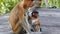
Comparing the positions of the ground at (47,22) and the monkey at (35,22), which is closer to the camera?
the monkey at (35,22)

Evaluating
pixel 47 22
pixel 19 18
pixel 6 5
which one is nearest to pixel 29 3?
pixel 19 18

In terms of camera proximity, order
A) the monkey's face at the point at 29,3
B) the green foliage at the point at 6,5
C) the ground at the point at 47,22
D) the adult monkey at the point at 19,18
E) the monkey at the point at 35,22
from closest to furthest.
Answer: the monkey's face at the point at 29,3 < the adult monkey at the point at 19,18 < the monkey at the point at 35,22 < the ground at the point at 47,22 < the green foliage at the point at 6,5

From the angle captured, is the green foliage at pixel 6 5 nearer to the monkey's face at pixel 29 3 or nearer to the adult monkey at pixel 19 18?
the adult monkey at pixel 19 18

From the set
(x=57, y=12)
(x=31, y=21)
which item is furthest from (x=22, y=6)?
(x=57, y=12)

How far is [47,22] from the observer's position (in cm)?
368

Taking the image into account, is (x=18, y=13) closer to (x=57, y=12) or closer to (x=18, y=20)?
(x=18, y=20)

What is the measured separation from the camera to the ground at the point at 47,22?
10.7 ft

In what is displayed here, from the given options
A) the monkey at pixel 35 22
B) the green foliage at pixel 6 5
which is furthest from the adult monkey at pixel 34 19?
the green foliage at pixel 6 5

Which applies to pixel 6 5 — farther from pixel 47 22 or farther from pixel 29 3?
pixel 29 3

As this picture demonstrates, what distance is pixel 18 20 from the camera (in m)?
3.09

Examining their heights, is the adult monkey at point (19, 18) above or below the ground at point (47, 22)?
above

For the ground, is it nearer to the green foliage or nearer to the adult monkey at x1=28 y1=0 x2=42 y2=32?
the adult monkey at x1=28 y1=0 x2=42 y2=32

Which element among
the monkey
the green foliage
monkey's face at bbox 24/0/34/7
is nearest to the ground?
the monkey

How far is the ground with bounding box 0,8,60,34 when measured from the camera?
3.26 m
